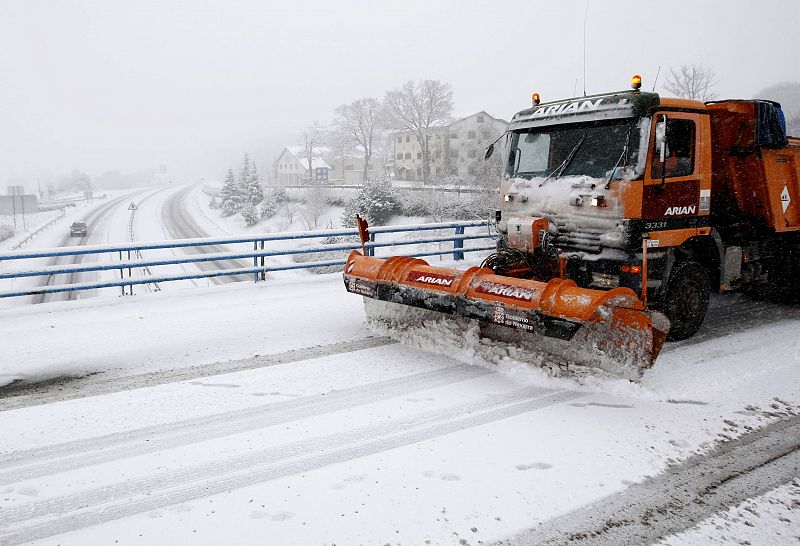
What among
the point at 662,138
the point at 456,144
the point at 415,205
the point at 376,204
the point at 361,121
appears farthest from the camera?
the point at 361,121

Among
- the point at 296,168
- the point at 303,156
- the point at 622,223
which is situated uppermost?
the point at 303,156

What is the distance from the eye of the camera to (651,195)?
5.82 metres

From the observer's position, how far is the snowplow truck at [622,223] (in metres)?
5.00

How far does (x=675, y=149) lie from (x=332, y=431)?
476 centimetres

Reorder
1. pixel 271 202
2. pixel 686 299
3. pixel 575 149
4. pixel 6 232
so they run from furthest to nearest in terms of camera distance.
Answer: pixel 271 202 → pixel 6 232 → pixel 686 299 → pixel 575 149

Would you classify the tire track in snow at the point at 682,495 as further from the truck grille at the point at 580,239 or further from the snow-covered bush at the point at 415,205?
the snow-covered bush at the point at 415,205

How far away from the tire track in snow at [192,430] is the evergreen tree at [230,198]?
56421 millimetres

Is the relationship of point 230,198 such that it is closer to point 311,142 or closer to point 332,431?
point 311,142

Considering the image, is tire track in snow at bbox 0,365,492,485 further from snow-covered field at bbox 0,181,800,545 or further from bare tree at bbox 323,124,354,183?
bare tree at bbox 323,124,354,183

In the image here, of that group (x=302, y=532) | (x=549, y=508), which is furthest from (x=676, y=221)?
(x=302, y=532)

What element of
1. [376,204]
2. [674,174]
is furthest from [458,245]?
[376,204]

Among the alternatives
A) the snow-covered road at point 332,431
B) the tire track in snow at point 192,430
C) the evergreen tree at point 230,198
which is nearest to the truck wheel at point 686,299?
the snow-covered road at point 332,431

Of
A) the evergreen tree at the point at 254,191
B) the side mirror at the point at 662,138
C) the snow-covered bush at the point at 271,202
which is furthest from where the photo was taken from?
the evergreen tree at the point at 254,191

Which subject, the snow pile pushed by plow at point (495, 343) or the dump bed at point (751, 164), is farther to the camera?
the dump bed at point (751, 164)
